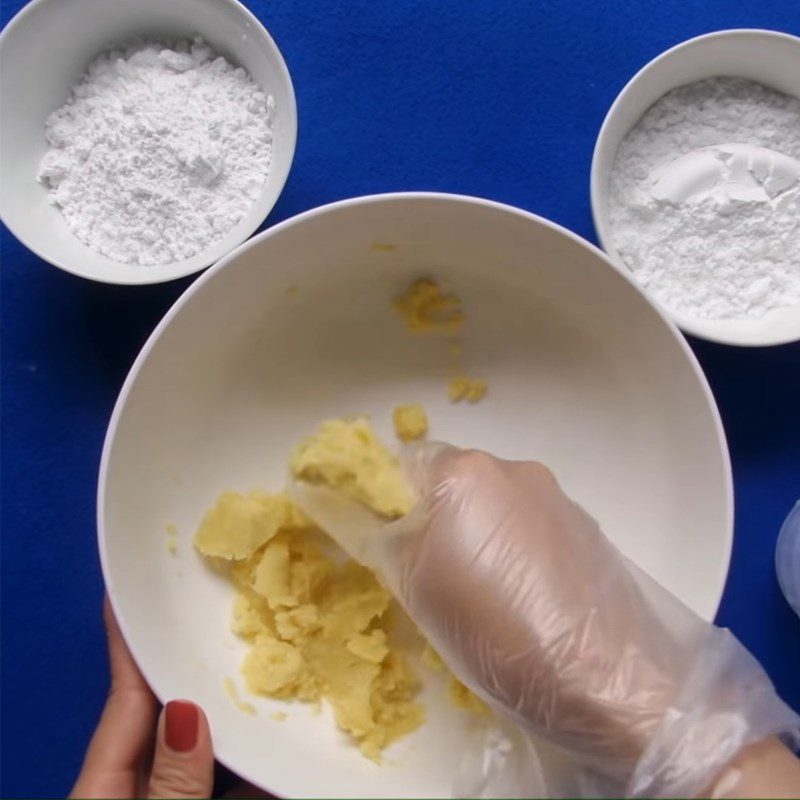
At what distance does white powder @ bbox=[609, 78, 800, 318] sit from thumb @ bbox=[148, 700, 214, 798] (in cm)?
55

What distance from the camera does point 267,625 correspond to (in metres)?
0.81

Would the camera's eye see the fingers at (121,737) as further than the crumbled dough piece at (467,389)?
No

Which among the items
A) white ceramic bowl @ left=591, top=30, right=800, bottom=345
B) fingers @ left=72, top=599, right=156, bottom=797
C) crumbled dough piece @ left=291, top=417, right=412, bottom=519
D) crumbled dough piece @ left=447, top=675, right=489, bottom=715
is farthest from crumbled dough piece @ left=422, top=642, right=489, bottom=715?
white ceramic bowl @ left=591, top=30, right=800, bottom=345

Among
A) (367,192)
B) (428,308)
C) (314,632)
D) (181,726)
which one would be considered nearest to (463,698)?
(314,632)

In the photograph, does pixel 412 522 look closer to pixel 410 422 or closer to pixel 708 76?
pixel 410 422

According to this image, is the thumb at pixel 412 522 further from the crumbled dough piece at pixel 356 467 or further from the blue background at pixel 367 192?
the blue background at pixel 367 192

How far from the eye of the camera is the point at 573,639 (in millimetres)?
664

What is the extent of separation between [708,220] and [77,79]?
→ 0.61 metres

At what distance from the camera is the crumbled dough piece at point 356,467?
782 mm

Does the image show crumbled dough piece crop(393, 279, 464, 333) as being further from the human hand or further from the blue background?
the human hand

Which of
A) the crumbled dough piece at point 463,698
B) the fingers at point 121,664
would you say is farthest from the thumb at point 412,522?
the fingers at point 121,664

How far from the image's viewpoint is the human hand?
0.70 m

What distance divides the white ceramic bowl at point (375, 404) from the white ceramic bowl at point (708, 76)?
7 centimetres

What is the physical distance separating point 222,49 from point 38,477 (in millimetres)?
448
